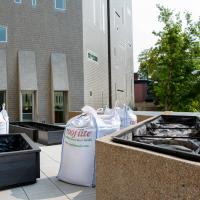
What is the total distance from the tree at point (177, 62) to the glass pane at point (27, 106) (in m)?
11.0

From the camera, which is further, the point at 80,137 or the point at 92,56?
the point at 92,56

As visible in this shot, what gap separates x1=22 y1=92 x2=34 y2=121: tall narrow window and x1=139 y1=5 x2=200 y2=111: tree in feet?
35.7

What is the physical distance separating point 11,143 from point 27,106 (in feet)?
52.7

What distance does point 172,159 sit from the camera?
2619 mm

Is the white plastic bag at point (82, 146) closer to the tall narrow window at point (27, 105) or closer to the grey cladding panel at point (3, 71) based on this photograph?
the grey cladding panel at point (3, 71)

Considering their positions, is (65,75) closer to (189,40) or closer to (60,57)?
(60,57)

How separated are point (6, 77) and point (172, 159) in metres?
19.8

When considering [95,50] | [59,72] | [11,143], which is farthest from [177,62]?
[11,143]

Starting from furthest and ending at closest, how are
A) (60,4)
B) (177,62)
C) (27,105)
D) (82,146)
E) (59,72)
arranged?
(177,62), (60,4), (59,72), (27,105), (82,146)

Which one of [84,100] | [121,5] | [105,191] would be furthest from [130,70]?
[105,191]

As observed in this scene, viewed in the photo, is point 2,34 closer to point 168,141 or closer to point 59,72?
point 59,72

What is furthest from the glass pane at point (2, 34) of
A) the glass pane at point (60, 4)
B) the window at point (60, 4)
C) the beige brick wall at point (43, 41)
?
the glass pane at point (60, 4)

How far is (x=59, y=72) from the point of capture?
73.3 feet

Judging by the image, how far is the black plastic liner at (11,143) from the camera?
602 centimetres
